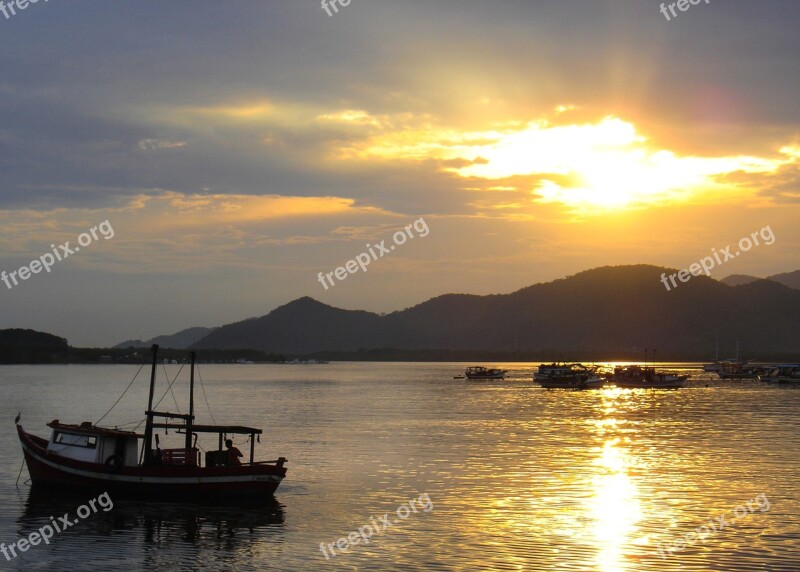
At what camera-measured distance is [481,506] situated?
47.4 m

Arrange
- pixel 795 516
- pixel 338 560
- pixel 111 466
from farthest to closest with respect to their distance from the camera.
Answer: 1. pixel 111 466
2. pixel 795 516
3. pixel 338 560

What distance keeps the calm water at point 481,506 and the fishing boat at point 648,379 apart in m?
84.3

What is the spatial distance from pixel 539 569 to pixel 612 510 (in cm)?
1277

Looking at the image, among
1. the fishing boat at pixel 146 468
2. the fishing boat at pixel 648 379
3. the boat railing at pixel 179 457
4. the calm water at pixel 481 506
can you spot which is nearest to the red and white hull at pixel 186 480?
the fishing boat at pixel 146 468

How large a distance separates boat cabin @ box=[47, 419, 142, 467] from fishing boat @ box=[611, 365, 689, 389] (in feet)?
487

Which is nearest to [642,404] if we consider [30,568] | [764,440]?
[764,440]

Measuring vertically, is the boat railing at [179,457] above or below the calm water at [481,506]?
above

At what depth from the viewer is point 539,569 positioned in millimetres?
34281

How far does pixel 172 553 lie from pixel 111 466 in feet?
37.8

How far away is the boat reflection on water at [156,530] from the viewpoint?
38188 millimetres

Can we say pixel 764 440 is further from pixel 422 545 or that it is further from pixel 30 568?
pixel 30 568

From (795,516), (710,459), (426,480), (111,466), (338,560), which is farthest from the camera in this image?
(710,459)

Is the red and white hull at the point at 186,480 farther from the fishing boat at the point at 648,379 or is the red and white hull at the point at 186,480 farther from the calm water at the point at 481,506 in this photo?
the fishing boat at the point at 648,379

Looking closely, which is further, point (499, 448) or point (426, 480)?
point (499, 448)
